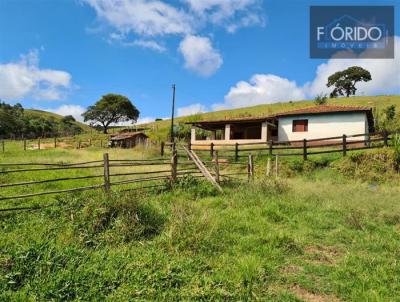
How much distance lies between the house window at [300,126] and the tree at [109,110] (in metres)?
49.7

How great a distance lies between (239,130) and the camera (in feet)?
111

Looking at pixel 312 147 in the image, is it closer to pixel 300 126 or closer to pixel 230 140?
pixel 300 126

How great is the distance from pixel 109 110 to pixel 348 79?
176 ft

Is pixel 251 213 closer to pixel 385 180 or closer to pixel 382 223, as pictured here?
pixel 382 223

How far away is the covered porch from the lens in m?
A: 28.2

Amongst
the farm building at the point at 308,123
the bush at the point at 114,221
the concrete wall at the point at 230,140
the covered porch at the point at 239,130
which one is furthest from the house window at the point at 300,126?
the bush at the point at 114,221

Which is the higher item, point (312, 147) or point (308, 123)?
point (308, 123)

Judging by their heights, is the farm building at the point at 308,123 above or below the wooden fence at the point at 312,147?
above

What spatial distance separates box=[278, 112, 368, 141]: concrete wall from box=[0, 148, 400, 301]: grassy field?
18.4 meters

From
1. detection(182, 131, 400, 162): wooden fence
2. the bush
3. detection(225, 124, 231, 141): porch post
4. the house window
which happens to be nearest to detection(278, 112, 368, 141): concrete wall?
the house window

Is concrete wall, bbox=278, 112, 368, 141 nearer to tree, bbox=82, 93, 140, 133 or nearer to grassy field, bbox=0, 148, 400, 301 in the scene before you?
grassy field, bbox=0, 148, 400, 301

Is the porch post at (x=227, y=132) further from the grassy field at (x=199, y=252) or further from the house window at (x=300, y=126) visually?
the grassy field at (x=199, y=252)

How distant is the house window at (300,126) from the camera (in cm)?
2727

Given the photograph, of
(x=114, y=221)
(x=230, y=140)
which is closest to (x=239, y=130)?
(x=230, y=140)
